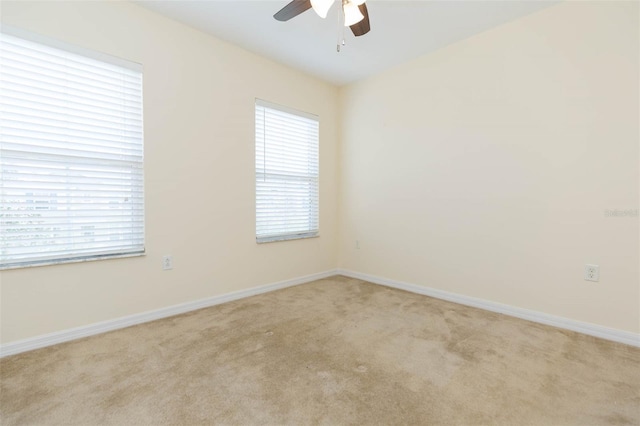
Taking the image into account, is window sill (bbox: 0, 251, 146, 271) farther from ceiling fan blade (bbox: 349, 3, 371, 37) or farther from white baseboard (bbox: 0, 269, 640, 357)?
ceiling fan blade (bbox: 349, 3, 371, 37)

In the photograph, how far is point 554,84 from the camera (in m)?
2.43

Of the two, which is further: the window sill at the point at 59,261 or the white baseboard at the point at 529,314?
the white baseboard at the point at 529,314

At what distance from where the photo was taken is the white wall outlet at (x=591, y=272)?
229 centimetres

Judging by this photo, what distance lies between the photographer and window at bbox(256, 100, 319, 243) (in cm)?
332

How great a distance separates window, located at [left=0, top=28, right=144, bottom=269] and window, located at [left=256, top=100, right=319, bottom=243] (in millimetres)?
1175

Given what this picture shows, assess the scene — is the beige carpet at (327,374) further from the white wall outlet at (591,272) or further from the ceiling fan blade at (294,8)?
the ceiling fan blade at (294,8)

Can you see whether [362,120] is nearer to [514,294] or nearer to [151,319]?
[514,294]

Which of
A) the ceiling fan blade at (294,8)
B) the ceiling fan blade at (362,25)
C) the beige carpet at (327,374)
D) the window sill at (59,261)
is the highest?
the ceiling fan blade at (294,8)

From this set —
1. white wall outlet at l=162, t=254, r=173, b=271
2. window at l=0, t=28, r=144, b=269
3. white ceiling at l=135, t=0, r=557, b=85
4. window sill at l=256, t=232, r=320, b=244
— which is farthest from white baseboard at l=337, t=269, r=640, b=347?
window at l=0, t=28, r=144, b=269

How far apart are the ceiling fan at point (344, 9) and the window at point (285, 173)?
135 centimetres

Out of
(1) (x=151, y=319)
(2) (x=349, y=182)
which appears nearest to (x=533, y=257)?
(2) (x=349, y=182)

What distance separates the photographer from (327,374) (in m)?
1.77

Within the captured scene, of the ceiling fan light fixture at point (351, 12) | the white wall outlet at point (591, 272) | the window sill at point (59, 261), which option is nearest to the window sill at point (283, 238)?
the window sill at point (59, 261)

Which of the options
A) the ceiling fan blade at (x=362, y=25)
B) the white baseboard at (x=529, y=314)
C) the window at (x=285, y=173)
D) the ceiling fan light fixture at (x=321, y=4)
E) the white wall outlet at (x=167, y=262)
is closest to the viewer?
the ceiling fan light fixture at (x=321, y=4)
